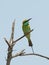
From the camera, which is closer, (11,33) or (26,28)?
(11,33)

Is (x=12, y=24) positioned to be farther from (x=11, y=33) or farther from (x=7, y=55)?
(x=7, y=55)

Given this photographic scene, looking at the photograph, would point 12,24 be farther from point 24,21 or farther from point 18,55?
point 24,21

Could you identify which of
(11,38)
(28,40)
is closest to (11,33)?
(11,38)

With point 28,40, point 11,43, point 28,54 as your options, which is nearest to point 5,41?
point 11,43

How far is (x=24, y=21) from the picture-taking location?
28.1 ft

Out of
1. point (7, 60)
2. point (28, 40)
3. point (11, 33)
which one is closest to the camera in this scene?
point (7, 60)

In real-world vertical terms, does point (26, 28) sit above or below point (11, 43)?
below

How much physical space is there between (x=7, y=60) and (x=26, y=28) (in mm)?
2615

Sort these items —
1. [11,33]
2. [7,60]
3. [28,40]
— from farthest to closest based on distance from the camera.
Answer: [28,40] → [11,33] → [7,60]

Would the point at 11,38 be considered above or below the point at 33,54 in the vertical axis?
above

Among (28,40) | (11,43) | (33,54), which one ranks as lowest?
(28,40)

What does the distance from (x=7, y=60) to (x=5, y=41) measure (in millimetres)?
423

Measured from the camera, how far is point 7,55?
6.37m

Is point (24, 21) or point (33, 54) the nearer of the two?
point (33, 54)
